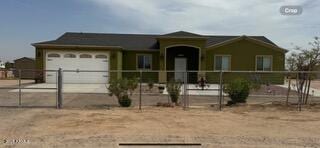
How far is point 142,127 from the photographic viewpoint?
12.1 m

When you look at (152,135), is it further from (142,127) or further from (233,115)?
(233,115)

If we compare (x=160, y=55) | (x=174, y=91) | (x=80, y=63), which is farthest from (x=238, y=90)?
(x=80, y=63)

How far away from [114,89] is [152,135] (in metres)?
6.97

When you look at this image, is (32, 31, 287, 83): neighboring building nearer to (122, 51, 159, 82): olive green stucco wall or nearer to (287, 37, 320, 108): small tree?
(122, 51, 159, 82): olive green stucco wall

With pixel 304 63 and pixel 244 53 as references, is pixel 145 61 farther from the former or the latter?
pixel 304 63

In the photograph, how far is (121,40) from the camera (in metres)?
41.5

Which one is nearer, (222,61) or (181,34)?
(181,34)

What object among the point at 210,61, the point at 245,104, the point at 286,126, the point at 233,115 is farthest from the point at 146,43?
the point at 286,126

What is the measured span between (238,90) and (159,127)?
23.2ft

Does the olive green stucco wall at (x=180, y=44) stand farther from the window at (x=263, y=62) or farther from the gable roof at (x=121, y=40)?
the window at (x=263, y=62)

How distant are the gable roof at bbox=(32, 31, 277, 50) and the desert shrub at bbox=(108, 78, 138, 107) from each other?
18755 mm

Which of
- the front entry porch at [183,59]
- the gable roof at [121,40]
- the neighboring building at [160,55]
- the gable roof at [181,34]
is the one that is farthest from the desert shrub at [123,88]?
the front entry porch at [183,59]

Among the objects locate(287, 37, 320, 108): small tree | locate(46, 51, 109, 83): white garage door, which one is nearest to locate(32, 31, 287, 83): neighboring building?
locate(46, 51, 109, 83): white garage door

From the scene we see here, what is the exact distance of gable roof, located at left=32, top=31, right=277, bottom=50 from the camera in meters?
36.5
